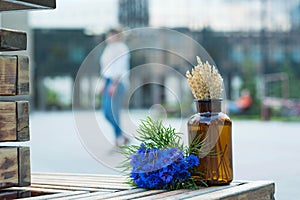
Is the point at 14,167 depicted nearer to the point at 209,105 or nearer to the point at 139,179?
the point at 139,179

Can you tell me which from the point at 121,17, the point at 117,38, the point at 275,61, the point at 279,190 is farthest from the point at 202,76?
the point at 275,61

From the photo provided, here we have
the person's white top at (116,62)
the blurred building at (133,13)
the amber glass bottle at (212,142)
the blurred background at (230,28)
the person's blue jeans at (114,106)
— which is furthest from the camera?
the blurred background at (230,28)

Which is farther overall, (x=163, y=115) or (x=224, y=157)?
(x=163, y=115)

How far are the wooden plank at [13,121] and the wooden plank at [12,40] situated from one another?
0.22m

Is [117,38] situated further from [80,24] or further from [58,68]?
[58,68]

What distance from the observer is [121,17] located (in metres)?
24.1

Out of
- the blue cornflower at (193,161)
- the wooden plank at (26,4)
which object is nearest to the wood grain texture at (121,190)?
the blue cornflower at (193,161)

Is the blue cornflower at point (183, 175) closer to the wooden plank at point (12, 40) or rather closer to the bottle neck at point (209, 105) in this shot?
the bottle neck at point (209, 105)

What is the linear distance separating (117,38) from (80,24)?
20.9 metres

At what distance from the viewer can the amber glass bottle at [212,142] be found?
2857 mm

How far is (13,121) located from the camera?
8.97 feet

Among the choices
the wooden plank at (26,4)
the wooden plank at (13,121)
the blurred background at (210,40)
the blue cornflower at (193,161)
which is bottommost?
the blue cornflower at (193,161)

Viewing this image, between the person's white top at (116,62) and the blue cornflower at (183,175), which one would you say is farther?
the person's white top at (116,62)

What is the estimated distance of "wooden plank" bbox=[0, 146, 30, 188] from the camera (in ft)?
8.84
